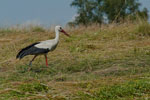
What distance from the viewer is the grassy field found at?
516 centimetres

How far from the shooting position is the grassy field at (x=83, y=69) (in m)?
5.16

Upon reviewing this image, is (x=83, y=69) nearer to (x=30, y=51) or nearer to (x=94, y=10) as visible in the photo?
(x=30, y=51)

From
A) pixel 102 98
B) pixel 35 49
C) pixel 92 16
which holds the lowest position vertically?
pixel 102 98

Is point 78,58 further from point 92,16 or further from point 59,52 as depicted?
point 92,16

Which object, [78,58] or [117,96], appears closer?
[117,96]

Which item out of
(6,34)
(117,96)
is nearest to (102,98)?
(117,96)

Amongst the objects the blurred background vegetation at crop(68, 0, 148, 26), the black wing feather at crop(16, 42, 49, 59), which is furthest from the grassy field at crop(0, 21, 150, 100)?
the blurred background vegetation at crop(68, 0, 148, 26)

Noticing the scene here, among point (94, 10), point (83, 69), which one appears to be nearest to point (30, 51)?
point (83, 69)

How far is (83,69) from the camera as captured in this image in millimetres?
7793

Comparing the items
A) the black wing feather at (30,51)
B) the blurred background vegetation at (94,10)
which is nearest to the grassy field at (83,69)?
the black wing feather at (30,51)

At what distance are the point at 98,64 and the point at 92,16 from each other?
30.5 meters

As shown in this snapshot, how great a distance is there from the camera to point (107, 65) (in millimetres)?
7949

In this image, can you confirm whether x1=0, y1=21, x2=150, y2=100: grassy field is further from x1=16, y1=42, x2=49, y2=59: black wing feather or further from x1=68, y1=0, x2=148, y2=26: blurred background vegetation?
x1=68, y1=0, x2=148, y2=26: blurred background vegetation

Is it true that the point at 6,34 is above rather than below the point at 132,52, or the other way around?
above
